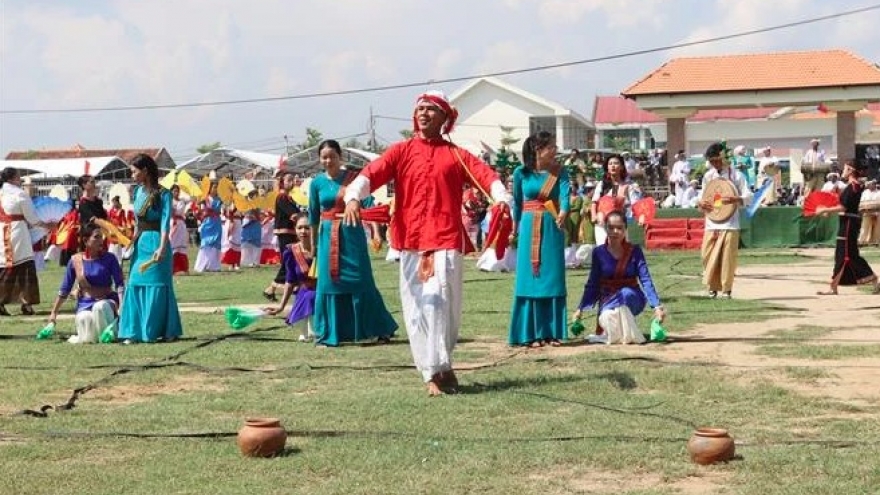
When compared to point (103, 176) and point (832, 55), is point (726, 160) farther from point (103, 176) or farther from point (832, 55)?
point (103, 176)

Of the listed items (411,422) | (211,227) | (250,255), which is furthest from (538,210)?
(250,255)

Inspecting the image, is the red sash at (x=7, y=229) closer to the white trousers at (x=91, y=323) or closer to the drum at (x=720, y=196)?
the white trousers at (x=91, y=323)

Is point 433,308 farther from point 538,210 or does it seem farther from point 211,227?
point 211,227

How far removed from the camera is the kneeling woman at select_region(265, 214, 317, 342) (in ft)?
38.9

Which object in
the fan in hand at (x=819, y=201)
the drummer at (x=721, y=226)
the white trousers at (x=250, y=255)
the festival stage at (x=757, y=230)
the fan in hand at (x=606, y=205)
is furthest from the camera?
the festival stage at (x=757, y=230)

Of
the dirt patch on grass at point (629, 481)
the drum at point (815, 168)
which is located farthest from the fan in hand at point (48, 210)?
the drum at point (815, 168)

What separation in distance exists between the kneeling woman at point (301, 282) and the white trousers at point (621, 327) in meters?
2.64

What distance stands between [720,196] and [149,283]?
6.57 m

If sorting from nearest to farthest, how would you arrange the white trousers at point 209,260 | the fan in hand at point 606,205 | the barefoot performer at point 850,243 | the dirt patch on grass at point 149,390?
1. the dirt patch on grass at point 149,390
2. the fan in hand at point 606,205
3. the barefoot performer at point 850,243
4. the white trousers at point 209,260

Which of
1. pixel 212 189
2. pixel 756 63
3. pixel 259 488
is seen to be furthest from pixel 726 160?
pixel 756 63

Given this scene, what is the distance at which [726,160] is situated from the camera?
49.3 ft

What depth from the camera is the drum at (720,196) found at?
15.0 metres

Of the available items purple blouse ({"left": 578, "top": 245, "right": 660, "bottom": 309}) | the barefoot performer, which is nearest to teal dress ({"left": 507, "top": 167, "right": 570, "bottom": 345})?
purple blouse ({"left": 578, "top": 245, "right": 660, "bottom": 309})

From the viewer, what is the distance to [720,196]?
49.2 ft
